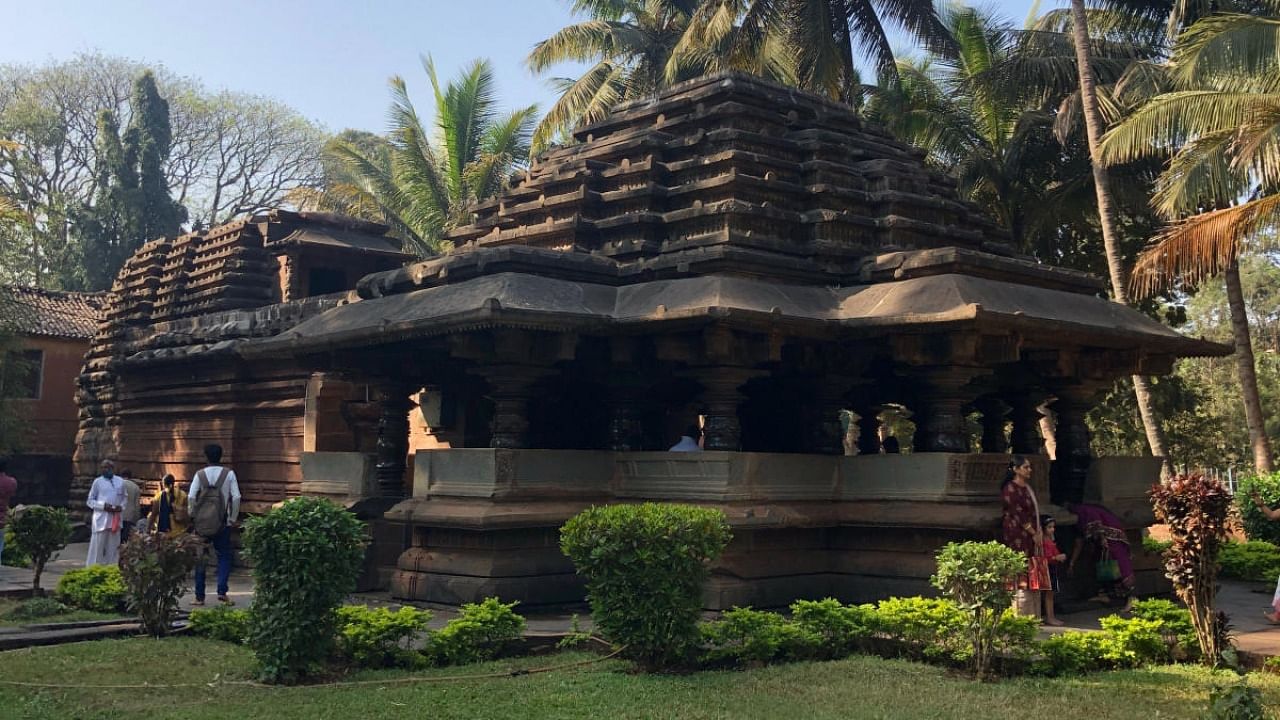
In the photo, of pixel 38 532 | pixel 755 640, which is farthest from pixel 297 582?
pixel 38 532

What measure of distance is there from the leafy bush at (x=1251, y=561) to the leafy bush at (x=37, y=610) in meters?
11.9

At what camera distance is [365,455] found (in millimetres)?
11523

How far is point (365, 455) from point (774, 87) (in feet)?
18.6

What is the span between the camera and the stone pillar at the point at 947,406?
959 centimetres

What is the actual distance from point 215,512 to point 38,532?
197cm

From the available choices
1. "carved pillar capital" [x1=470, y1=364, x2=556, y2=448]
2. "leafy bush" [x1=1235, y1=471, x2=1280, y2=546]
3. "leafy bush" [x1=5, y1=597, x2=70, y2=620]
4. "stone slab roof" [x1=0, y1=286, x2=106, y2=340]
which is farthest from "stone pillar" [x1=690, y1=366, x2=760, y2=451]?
"stone slab roof" [x1=0, y1=286, x2=106, y2=340]

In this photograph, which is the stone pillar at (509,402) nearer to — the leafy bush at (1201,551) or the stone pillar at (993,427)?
the leafy bush at (1201,551)

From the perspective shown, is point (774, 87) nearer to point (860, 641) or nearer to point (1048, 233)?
point (860, 641)

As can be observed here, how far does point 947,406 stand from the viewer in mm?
9695

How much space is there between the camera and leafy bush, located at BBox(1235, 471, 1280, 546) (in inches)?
603

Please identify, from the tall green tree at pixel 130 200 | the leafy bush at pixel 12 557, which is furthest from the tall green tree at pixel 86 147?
the leafy bush at pixel 12 557

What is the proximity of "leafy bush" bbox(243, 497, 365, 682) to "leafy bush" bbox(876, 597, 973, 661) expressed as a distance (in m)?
3.55

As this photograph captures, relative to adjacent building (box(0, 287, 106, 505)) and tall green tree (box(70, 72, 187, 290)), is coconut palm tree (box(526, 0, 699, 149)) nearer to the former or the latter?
adjacent building (box(0, 287, 106, 505))

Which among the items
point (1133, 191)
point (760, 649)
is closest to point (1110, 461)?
point (760, 649)
